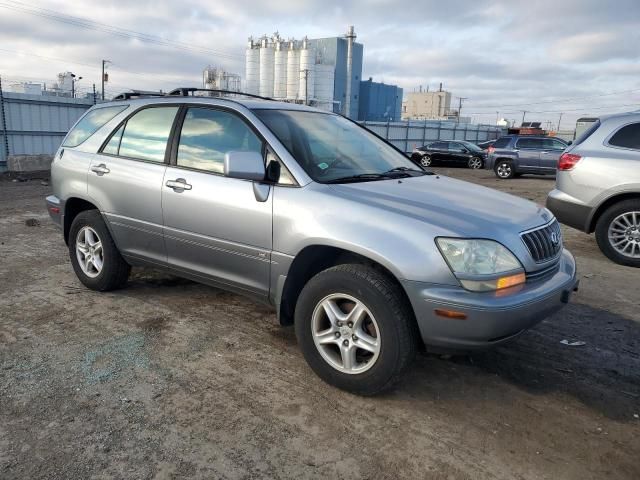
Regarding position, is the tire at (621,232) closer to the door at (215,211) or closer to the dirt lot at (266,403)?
the dirt lot at (266,403)

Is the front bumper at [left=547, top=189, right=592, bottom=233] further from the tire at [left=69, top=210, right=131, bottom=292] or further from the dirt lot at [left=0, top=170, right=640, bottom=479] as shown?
the tire at [left=69, top=210, right=131, bottom=292]

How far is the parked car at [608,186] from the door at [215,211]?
4.66m

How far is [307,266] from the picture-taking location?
3.31m

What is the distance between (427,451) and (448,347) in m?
0.54

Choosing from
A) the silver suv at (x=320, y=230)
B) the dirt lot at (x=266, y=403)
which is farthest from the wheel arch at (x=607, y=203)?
the silver suv at (x=320, y=230)

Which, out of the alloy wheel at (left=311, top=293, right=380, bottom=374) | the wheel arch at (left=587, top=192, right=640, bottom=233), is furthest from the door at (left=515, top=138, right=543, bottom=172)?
the alloy wheel at (left=311, top=293, right=380, bottom=374)

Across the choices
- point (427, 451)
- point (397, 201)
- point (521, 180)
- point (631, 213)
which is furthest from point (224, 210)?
point (521, 180)

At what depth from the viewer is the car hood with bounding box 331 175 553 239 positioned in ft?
9.36

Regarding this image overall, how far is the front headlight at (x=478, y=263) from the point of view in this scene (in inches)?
107

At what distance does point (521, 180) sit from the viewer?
18.9m

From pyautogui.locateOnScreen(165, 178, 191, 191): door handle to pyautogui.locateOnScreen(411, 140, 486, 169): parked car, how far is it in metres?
21.4

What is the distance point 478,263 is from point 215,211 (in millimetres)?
1809

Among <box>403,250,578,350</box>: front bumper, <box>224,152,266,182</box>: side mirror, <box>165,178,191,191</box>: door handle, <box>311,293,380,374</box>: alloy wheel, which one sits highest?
<box>224,152,266,182</box>: side mirror

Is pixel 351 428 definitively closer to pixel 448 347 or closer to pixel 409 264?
pixel 448 347
